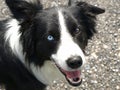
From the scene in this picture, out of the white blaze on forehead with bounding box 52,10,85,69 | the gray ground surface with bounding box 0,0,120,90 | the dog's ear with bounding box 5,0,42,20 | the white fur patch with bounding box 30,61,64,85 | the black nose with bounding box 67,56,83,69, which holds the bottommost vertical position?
the gray ground surface with bounding box 0,0,120,90

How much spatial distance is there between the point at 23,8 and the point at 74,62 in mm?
839

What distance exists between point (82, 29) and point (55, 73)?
78cm

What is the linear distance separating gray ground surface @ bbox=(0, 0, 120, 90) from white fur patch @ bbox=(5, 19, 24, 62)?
1230 mm

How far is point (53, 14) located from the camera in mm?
4098

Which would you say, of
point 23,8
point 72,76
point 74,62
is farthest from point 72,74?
point 23,8

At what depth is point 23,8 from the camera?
13.4 feet

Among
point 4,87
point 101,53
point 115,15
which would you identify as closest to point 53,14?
point 4,87

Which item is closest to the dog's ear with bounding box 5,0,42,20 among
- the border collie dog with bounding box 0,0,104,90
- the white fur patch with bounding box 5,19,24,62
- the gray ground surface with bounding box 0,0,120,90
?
the border collie dog with bounding box 0,0,104,90

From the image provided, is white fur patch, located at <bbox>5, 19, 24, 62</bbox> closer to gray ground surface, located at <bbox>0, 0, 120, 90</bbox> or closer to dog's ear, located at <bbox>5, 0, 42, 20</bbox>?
dog's ear, located at <bbox>5, 0, 42, 20</bbox>

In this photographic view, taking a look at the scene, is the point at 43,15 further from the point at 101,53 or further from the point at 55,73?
the point at 101,53

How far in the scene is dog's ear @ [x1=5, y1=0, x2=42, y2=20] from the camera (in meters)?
3.95

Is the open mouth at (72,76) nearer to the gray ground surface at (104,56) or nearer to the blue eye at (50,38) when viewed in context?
the blue eye at (50,38)

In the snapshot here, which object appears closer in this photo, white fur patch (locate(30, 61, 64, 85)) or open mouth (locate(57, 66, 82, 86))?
open mouth (locate(57, 66, 82, 86))

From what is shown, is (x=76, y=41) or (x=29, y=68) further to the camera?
(x=29, y=68)
